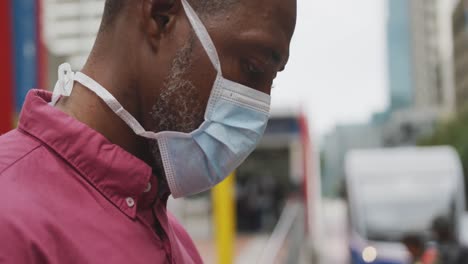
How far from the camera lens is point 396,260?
11.1 metres

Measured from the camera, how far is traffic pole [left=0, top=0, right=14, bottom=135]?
11.3 feet

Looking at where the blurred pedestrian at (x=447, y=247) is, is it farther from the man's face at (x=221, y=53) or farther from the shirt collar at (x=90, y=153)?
the shirt collar at (x=90, y=153)

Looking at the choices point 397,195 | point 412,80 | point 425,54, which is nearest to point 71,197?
point 397,195

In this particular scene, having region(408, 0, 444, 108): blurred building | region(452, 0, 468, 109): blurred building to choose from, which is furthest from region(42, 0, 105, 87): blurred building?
region(408, 0, 444, 108): blurred building

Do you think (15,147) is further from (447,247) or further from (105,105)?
(447,247)

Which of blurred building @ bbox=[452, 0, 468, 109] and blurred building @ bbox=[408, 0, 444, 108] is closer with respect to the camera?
blurred building @ bbox=[452, 0, 468, 109]

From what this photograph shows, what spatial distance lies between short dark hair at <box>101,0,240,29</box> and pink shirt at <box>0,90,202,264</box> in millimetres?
226

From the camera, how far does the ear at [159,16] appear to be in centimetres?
156

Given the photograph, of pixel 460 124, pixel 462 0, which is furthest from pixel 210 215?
pixel 462 0

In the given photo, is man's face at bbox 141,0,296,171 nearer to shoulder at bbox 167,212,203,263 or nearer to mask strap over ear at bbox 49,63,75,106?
mask strap over ear at bbox 49,63,75,106

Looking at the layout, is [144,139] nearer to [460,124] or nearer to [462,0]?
[460,124]

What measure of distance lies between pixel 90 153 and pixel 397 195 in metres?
11.8

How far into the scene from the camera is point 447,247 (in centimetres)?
646

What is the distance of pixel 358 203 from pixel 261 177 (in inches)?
280
